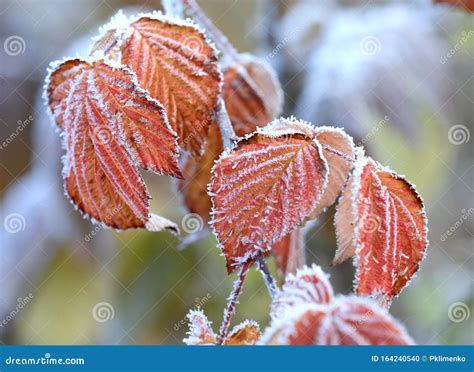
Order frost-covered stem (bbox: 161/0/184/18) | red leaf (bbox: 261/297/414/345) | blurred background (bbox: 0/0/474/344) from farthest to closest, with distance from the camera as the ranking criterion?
blurred background (bbox: 0/0/474/344) < frost-covered stem (bbox: 161/0/184/18) < red leaf (bbox: 261/297/414/345)

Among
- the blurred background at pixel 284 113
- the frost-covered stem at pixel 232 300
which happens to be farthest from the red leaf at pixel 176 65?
the blurred background at pixel 284 113

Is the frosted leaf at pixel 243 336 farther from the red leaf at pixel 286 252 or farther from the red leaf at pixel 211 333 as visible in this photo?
the red leaf at pixel 286 252

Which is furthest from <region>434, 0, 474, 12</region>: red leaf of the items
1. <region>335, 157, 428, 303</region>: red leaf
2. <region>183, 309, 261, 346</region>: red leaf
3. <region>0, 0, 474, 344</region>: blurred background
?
<region>183, 309, 261, 346</region>: red leaf

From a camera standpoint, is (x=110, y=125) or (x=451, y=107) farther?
(x=451, y=107)

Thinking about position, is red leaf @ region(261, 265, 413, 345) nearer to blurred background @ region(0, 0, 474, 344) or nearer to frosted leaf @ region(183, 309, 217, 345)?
frosted leaf @ region(183, 309, 217, 345)

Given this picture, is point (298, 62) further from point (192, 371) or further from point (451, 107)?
point (192, 371)

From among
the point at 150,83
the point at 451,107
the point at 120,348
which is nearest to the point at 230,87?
the point at 150,83
